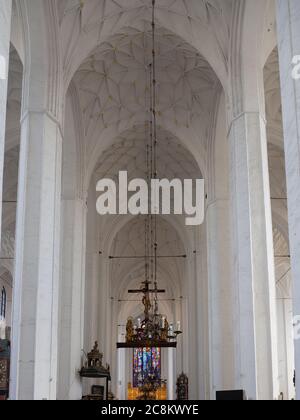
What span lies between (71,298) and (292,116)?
1031cm

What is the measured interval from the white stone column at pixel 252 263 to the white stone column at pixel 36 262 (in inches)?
136

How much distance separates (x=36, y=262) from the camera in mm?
11062

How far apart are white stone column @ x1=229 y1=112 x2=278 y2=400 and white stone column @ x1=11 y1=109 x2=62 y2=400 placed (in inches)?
136

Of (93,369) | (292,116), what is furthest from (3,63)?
(93,369)

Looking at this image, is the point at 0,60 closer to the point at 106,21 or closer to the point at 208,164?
the point at 106,21

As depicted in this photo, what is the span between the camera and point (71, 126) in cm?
1769

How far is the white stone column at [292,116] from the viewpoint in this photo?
759 cm

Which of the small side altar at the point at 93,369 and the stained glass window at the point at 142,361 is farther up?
the stained glass window at the point at 142,361

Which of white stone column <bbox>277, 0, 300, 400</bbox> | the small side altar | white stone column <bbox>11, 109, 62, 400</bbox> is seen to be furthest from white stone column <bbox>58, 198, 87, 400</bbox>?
white stone column <bbox>277, 0, 300, 400</bbox>

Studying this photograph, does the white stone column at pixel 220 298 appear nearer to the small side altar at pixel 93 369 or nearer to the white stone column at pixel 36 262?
the small side altar at pixel 93 369

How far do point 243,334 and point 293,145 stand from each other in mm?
4709

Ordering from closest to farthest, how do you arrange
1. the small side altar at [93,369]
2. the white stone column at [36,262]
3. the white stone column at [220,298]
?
the white stone column at [36,262] → the white stone column at [220,298] → the small side altar at [93,369]

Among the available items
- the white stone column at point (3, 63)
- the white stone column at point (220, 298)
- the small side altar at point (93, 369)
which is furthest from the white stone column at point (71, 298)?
the white stone column at point (3, 63)
